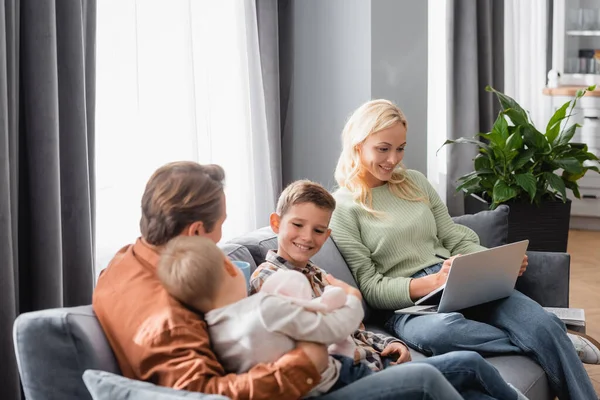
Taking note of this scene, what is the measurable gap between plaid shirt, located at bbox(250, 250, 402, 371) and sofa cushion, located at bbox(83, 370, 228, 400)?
1.72 feet

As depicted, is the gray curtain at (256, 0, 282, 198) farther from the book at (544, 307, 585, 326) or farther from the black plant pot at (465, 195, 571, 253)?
the book at (544, 307, 585, 326)

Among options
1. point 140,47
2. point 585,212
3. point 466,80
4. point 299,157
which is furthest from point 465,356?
point 585,212

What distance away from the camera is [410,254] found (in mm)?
2664

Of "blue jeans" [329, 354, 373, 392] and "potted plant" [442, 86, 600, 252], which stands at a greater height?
"potted plant" [442, 86, 600, 252]

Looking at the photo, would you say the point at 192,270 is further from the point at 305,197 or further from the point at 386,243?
the point at 386,243

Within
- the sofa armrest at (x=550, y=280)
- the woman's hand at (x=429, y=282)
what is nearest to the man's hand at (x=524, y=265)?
the sofa armrest at (x=550, y=280)

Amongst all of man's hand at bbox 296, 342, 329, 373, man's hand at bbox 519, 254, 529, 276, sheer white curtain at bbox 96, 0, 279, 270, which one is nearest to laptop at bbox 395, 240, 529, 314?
man's hand at bbox 519, 254, 529, 276

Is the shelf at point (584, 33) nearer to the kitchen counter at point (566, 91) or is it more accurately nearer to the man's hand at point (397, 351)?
the kitchen counter at point (566, 91)

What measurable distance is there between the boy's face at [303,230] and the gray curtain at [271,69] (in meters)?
1.49

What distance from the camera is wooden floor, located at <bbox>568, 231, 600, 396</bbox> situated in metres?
3.81

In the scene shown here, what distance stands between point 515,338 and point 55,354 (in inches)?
54.9

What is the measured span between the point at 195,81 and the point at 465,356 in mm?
1755

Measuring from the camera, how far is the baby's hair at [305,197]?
2119 millimetres

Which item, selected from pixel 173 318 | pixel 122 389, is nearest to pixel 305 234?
pixel 173 318
